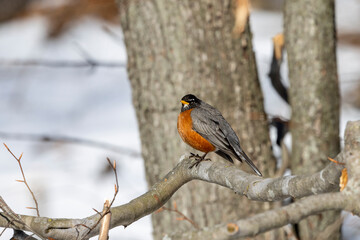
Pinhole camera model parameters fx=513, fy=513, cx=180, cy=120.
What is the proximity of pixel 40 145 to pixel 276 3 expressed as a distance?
23.6 ft

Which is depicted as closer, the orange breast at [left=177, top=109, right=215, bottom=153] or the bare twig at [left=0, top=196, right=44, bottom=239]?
the bare twig at [left=0, top=196, right=44, bottom=239]

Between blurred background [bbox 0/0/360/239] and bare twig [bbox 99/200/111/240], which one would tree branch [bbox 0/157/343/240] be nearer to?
bare twig [bbox 99/200/111/240]

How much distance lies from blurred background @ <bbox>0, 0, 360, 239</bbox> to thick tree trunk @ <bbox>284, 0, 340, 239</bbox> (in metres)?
0.89

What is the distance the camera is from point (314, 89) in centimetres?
380

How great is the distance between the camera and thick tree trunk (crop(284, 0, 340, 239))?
380 centimetres

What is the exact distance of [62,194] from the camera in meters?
5.99

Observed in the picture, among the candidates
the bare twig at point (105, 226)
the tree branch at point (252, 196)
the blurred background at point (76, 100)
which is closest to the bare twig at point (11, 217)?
the tree branch at point (252, 196)

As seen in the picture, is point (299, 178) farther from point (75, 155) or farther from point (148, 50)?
point (75, 155)

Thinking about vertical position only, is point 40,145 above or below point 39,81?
below

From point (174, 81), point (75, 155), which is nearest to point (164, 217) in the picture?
point (174, 81)

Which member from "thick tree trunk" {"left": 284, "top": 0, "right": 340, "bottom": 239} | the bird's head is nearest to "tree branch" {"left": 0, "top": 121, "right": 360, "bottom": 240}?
the bird's head

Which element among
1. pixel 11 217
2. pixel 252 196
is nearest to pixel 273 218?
pixel 252 196

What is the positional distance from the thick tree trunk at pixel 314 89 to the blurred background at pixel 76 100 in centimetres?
89

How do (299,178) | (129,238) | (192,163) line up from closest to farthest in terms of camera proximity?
(299,178), (192,163), (129,238)
